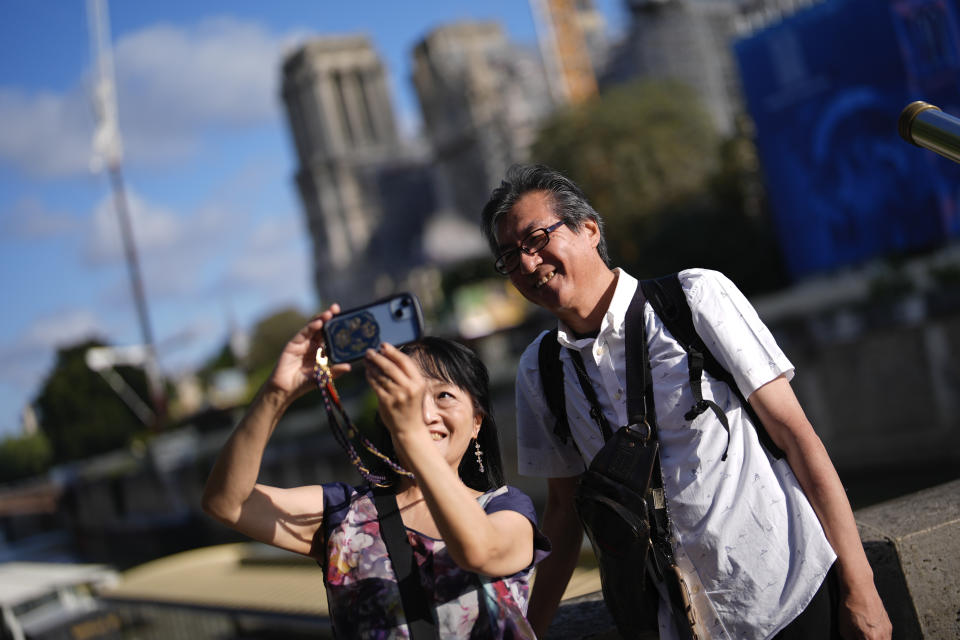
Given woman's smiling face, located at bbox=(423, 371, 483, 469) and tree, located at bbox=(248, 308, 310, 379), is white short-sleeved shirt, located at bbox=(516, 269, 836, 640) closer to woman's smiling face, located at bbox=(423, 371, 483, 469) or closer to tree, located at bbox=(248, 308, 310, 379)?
woman's smiling face, located at bbox=(423, 371, 483, 469)

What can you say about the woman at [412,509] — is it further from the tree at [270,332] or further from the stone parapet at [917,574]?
the tree at [270,332]

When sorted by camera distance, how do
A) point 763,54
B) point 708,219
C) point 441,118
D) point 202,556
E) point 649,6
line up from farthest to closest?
point 441,118 < point 649,6 < point 708,219 < point 763,54 < point 202,556

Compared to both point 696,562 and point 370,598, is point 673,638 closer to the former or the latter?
point 696,562

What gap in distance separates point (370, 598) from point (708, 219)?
2492cm

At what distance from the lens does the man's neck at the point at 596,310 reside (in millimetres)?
2285

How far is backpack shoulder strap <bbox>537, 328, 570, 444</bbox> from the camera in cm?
243

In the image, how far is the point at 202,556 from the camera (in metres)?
9.12

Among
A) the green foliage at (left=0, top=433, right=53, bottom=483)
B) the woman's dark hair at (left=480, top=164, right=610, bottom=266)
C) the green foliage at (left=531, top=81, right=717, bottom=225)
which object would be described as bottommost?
the green foliage at (left=0, top=433, right=53, bottom=483)

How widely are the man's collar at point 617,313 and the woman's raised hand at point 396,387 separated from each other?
0.67 metres

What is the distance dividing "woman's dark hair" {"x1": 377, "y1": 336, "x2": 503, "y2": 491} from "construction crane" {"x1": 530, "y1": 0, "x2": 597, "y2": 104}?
68094 mm

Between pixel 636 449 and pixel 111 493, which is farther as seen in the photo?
pixel 111 493

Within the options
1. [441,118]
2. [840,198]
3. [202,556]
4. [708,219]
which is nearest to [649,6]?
[441,118]

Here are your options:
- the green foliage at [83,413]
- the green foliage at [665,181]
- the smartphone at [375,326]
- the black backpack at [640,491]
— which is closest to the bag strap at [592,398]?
the black backpack at [640,491]

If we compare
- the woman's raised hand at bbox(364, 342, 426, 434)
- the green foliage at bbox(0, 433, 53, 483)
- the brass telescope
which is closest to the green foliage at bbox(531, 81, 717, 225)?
the brass telescope
